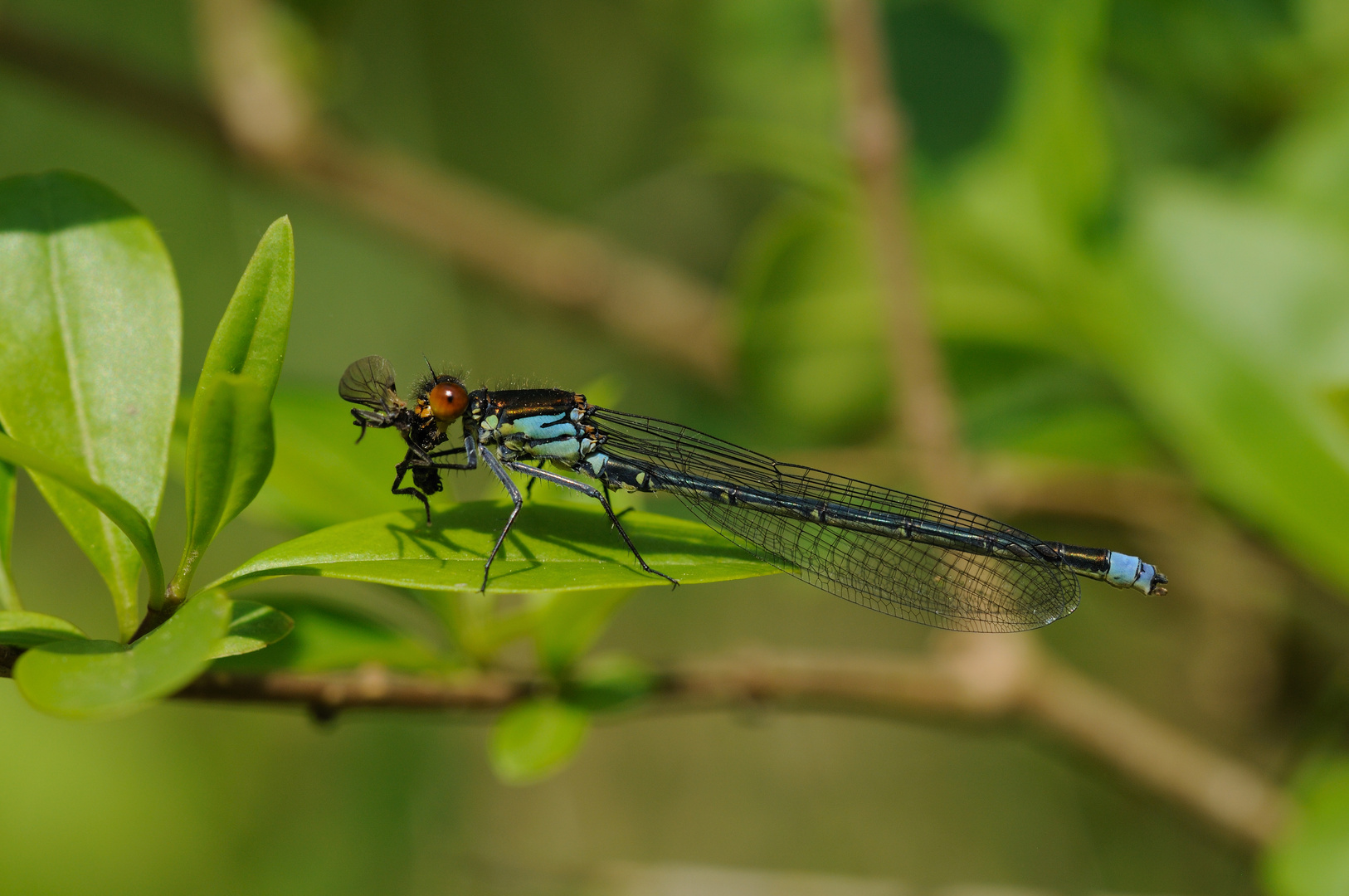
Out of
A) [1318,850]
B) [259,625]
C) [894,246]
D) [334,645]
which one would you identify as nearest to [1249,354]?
[894,246]

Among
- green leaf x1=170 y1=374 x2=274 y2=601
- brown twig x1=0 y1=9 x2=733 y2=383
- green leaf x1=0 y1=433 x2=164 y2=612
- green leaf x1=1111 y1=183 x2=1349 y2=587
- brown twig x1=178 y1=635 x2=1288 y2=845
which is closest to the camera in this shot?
green leaf x1=0 y1=433 x2=164 y2=612

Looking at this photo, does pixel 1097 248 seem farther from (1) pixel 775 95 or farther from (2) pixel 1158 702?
(2) pixel 1158 702

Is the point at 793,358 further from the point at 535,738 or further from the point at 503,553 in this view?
the point at 503,553

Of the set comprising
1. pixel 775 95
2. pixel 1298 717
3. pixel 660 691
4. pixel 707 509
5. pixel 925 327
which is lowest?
pixel 660 691

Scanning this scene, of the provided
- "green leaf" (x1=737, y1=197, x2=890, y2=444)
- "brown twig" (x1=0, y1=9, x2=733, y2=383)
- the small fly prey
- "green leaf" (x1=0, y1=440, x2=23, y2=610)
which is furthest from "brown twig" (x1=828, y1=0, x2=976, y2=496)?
"green leaf" (x1=0, y1=440, x2=23, y2=610)

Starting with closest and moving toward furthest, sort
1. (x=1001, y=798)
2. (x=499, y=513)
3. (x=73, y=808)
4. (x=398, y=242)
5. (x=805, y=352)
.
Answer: (x=499, y=513)
(x=805, y=352)
(x=398, y=242)
(x=73, y=808)
(x=1001, y=798)

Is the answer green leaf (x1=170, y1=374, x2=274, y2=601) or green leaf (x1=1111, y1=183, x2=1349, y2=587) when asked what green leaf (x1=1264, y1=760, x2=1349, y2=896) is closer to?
green leaf (x1=1111, y1=183, x2=1349, y2=587)

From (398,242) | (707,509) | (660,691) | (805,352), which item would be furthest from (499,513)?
(398,242)

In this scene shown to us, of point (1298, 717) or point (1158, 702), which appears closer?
point (1298, 717)

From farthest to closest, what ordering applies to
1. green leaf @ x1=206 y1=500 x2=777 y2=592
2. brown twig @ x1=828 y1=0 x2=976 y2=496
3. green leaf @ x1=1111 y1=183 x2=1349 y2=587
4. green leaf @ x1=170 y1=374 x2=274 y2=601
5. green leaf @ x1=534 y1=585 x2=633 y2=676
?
1. brown twig @ x1=828 y1=0 x2=976 y2=496
2. green leaf @ x1=1111 y1=183 x2=1349 y2=587
3. green leaf @ x1=534 y1=585 x2=633 y2=676
4. green leaf @ x1=206 y1=500 x2=777 y2=592
5. green leaf @ x1=170 y1=374 x2=274 y2=601
